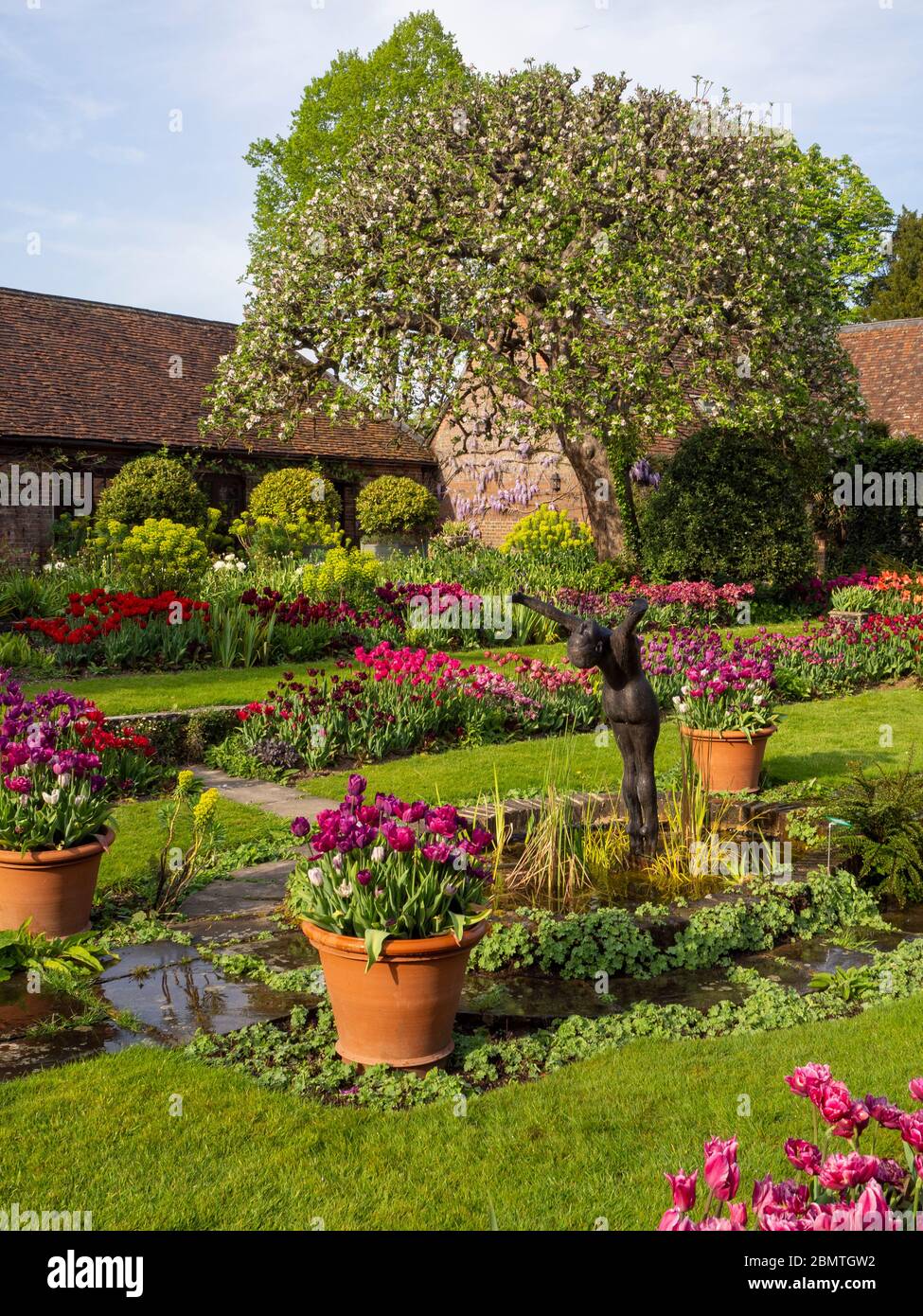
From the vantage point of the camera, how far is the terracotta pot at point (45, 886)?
17.3 ft

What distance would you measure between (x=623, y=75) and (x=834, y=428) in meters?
6.90

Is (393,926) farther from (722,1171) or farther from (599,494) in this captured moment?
(599,494)

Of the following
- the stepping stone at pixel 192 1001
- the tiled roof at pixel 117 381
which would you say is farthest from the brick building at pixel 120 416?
the stepping stone at pixel 192 1001

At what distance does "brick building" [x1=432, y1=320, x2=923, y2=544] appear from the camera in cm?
2494

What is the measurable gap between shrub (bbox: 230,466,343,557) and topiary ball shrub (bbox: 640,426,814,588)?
6011 millimetres

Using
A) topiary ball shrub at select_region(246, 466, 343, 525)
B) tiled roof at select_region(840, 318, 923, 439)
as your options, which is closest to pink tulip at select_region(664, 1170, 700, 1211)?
topiary ball shrub at select_region(246, 466, 343, 525)

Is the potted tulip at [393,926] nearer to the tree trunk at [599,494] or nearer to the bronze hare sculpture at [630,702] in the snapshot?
the bronze hare sculpture at [630,702]

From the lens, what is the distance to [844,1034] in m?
4.42

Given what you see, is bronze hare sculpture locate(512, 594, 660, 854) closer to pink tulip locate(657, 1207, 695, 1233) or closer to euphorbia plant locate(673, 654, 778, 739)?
euphorbia plant locate(673, 654, 778, 739)

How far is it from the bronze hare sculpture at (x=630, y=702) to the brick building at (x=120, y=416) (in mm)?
15054

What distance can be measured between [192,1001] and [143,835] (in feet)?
8.22

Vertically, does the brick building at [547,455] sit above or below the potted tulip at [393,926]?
above

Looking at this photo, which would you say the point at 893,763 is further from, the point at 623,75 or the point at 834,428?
the point at 623,75

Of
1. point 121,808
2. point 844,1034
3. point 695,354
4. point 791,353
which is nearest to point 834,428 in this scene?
point 791,353
